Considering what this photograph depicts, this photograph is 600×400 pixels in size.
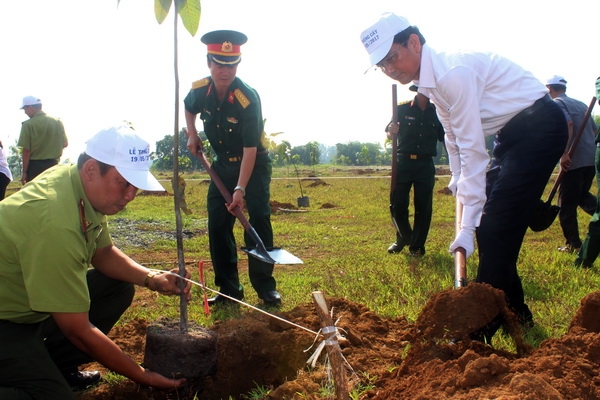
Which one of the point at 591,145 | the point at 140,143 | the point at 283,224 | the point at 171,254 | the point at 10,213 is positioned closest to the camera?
the point at 10,213

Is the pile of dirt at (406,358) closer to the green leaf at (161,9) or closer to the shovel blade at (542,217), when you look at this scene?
the shovel blade at (542,217)

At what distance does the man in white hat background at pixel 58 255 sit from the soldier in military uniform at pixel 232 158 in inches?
74.4

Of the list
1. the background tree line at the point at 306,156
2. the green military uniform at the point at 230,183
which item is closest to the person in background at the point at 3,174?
the green military uniform at the point at 230,183

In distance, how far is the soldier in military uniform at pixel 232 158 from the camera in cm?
445

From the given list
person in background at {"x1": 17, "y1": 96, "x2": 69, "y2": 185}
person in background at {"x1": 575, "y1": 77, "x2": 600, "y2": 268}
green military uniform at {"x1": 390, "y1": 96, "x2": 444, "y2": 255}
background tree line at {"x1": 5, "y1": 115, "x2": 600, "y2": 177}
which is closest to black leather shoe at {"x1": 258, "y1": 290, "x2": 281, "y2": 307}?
green military uniform at {"x1": 390, "y1": 96, "x2": 444, "y2": 255}

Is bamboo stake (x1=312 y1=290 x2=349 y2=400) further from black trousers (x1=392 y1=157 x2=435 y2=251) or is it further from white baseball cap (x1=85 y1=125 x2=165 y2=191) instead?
black trousers (x1=392 y1=157 x2=435 y2=251)

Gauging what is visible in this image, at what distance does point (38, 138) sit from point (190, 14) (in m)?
6.18

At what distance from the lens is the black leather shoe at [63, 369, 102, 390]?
10.4 ft

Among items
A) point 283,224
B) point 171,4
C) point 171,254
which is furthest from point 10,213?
point 283,224

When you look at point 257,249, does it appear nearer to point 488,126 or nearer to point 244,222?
point 244,222

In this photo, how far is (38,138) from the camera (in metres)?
8.30

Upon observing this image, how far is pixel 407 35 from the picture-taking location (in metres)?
2.96

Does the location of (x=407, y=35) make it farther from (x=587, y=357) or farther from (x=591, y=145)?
(x=591, y=145)

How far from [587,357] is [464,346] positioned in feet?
1.78
